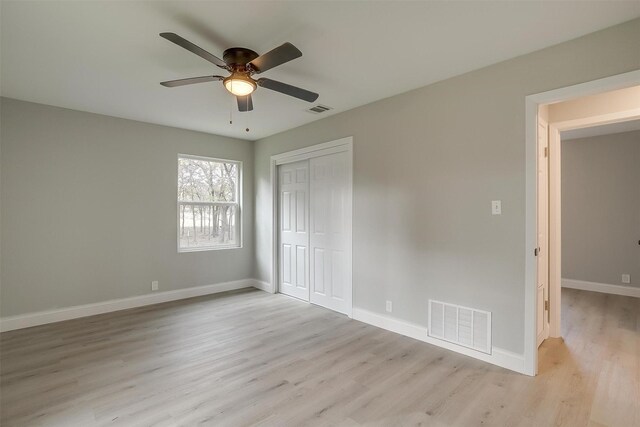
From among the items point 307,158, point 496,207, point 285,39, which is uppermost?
point 285,39

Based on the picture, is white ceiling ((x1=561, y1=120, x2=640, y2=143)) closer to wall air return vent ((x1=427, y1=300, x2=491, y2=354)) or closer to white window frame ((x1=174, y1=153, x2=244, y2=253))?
wall air return vent ((x1=427, y1=300, x2=491, y2=354))

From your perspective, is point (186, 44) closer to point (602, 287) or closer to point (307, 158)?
point (307, 158)

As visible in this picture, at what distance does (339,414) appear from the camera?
2.01 metres

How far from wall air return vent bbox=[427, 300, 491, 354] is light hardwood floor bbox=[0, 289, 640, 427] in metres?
0.16

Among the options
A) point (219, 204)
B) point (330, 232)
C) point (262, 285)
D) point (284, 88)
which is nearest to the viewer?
point (284, 88)

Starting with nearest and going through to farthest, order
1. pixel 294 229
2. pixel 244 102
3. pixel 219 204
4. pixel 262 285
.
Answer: pixel 244 102, pixel 294 229, pixel 219 204, pixel 262 285

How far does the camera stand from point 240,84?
2.32 metres

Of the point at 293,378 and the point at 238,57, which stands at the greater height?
the point at 238,57

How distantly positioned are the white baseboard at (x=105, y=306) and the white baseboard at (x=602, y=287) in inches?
223

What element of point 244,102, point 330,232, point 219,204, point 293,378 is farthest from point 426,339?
point 219,204

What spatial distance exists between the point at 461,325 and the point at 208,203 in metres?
4.00

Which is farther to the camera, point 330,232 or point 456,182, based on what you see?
point 330,232

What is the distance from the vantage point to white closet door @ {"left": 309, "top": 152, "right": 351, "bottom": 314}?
3992 millimetres

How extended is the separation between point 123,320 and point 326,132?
346 centimetres
